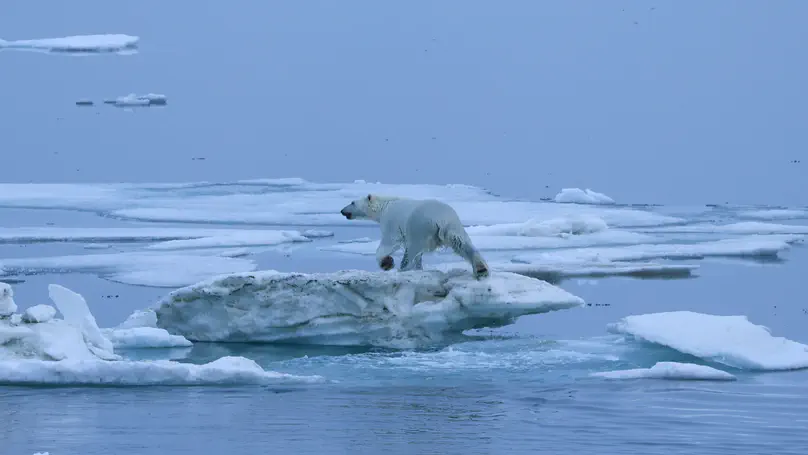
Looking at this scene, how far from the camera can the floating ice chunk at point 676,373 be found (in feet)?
26.5

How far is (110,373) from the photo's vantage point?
7754 millimetres

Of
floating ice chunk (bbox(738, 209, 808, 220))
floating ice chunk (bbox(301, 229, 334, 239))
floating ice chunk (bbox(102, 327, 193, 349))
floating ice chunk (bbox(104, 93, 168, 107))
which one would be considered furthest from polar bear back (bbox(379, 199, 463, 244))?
floating ice chunk (bbox(104, 93, 168, 107))

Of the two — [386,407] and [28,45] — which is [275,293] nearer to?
[386,407]

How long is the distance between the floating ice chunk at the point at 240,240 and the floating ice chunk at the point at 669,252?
2.42 metres

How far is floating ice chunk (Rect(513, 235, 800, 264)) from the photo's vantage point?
41.3 feet

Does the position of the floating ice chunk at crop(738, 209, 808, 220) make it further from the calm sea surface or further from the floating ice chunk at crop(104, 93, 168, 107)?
the floating ice chunk at crop(104, 93, 168, 107)

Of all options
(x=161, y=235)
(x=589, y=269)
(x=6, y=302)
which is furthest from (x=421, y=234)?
(x=161, y=235)

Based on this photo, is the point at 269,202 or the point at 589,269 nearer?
the point at 589,269

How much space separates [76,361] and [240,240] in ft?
19.9

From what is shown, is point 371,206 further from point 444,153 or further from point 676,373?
point 444,153

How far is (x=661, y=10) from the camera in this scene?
54.0 metres

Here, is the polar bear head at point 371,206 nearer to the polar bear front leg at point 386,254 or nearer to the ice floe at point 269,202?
the polar bear front leg at point 386,254

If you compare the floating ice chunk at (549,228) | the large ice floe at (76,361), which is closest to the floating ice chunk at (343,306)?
the large ice floe at (76,361)

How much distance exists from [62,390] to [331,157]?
1661cm
